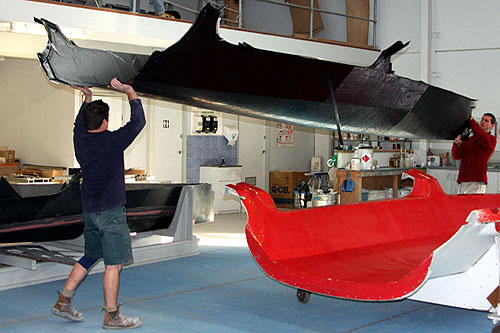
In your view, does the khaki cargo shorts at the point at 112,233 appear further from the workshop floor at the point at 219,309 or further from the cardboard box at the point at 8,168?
the cardboard box at the point at 8,168

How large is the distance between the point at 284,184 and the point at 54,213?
7561 millimetres

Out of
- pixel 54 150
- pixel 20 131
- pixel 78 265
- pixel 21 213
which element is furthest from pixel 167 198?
pixel 20 131

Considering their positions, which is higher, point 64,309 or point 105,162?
point 105,162

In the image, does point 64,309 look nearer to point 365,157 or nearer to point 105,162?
point 105,162

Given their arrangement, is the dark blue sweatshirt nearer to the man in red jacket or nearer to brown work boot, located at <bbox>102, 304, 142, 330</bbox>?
brown work boot, located at <bbox>102, 304, 142, 330</bbox>

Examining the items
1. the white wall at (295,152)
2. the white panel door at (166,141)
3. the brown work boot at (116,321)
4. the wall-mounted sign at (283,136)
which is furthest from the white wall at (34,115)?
the brown work boot at (116,321)

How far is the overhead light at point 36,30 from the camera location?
7.35 metres

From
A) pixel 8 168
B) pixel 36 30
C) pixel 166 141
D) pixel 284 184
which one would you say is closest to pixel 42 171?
pixel 8 168

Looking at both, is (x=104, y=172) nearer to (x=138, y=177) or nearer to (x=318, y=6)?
(x=138, y=177)

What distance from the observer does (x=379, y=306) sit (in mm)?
5148

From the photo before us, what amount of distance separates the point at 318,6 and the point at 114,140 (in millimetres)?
9999

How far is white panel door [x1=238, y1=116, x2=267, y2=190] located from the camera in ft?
40.9

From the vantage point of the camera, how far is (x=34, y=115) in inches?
465

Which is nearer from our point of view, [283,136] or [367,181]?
[367,181]
